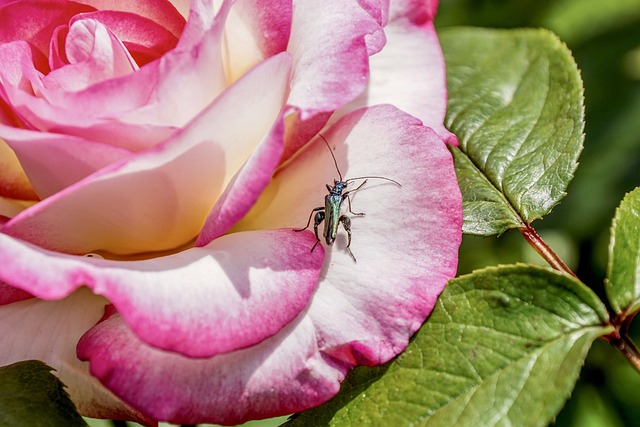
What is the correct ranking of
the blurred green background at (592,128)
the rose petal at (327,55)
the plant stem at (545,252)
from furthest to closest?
the blurred green background at (592,128)
the plant stem at (545,252)
the rose petal at (327,55)

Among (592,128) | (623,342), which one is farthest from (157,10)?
(592,128)

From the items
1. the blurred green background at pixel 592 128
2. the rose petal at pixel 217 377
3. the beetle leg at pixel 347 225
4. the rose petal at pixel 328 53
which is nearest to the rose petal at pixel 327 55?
the rose petal at pixel 328 53

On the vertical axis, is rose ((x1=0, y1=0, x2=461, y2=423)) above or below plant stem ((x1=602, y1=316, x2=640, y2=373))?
above

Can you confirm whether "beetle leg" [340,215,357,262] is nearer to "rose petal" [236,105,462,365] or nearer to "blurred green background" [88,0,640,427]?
"rose petal" [236,105,462,365]

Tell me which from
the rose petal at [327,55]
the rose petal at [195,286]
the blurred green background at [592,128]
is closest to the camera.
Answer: the rose petal at [195,286]

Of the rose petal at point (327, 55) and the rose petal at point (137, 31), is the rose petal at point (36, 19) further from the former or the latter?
the rose petal at point (327, 55)

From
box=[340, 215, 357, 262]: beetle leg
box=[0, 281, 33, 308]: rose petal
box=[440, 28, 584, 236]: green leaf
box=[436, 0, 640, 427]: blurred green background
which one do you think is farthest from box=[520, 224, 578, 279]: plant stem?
box=[436, 0, 640, 427]: blurred green background

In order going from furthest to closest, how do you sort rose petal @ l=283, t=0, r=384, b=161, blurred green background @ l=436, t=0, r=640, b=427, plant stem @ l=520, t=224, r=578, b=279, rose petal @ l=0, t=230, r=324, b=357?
1. blurred green background @ l=436, t=0, r=640, b=427
2. plant stem @ l=520, t=224, r=578, b=279
3. rose petal @ l=283, t=0, r=384, b=161
4. rose petal @ l=0, t=230, r=324, b=357
